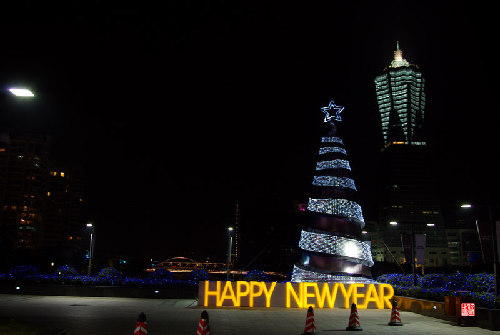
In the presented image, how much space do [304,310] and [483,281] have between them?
8.86 meters

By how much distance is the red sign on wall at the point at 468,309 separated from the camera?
18.6m

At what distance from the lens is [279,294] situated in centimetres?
2588

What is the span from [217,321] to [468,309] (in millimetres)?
9667

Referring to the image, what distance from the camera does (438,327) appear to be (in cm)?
1844

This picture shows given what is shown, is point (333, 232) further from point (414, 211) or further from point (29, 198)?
point (414, 211)

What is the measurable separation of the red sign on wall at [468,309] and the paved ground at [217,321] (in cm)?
61

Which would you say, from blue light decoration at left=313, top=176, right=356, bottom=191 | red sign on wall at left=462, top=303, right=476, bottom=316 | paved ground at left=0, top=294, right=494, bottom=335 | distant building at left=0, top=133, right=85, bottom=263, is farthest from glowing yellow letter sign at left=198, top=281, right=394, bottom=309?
distant building at left=0, top=133, right=85, bottom=263

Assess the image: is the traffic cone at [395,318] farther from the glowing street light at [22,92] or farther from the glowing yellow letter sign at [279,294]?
the glowing street light at [22,92]

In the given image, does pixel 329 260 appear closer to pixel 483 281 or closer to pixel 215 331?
pixel 483 281

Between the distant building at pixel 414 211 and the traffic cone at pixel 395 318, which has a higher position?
the distant building at pixel 414 211

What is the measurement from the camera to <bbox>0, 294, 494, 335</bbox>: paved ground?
16125mm

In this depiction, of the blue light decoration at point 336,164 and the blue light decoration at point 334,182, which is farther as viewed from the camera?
the blue light decoration at point 336,164

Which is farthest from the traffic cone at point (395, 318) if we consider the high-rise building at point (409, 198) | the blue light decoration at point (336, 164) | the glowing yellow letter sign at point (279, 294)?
the high-rise building at point (409, 198)

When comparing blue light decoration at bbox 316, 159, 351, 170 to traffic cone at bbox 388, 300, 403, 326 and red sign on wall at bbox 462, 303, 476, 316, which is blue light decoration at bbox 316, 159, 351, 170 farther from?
red sign on wall at bbox 462, 303, 476, 316
